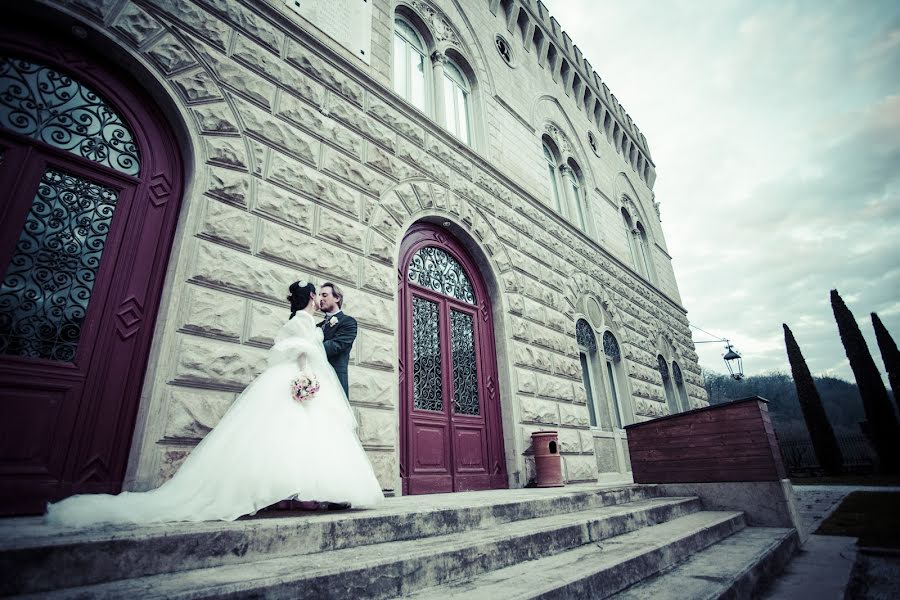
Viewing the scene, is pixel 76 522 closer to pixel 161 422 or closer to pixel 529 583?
pixel 161 422

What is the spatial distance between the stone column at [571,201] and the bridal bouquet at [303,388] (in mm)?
8673

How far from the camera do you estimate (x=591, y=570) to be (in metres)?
2.12

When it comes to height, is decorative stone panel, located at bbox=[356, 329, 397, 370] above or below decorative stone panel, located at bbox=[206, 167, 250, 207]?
below

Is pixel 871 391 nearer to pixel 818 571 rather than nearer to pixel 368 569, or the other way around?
pixel 818 571

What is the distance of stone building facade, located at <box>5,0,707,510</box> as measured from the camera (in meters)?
3.41

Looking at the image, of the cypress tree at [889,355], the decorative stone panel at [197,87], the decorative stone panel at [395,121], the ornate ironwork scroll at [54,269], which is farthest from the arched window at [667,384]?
the cypress tree at [889,355]

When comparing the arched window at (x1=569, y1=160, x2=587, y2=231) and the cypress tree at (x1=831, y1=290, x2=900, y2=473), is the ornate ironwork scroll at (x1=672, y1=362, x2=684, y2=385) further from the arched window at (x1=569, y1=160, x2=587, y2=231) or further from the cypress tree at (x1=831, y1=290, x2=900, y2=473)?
the cypress tree at (x1=831, y1=290, x2=900, y2=473)

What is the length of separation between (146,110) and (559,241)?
726 cm

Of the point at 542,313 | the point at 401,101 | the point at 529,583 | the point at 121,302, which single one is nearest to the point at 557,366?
the point at 542,313

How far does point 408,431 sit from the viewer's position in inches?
196

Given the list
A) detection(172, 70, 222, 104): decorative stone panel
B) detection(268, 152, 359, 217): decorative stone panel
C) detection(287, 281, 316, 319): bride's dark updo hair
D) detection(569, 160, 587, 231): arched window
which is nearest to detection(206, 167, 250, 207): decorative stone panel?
detection(268, 152, 359, 217): decorative stone panel

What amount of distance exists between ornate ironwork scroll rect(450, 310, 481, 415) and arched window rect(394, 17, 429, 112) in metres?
3.58

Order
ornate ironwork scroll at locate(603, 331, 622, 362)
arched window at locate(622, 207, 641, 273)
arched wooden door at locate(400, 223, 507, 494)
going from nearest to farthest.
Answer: arched wooden door at locate(400, 223, 507, 494), ornate ironwork scroll at locate(603, 331, 622, 362), arched window at locate(622, 207, 641, 273)

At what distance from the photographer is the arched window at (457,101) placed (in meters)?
7.53
